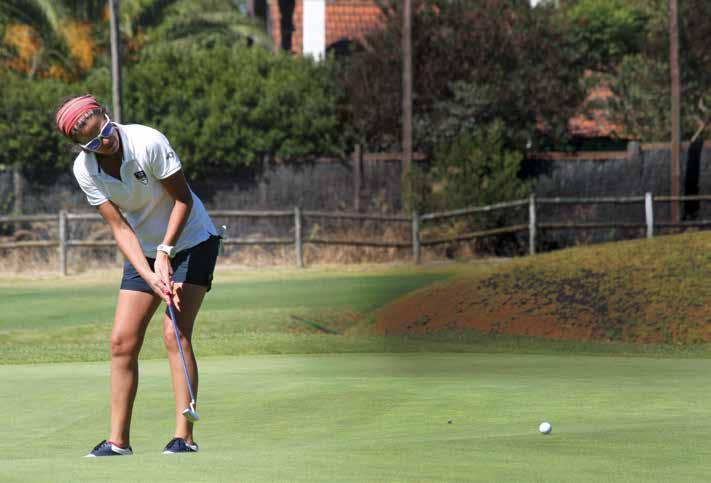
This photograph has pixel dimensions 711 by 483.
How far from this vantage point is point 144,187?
691cm

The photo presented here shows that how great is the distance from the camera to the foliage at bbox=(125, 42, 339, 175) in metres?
28.4

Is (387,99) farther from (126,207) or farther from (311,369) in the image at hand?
(126,207)

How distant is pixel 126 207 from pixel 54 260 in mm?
19490

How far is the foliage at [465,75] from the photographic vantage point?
29031mm

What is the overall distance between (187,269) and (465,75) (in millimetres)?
22871

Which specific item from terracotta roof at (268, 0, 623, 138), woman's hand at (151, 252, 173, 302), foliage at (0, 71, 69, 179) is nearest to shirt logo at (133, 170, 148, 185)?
woman's hand at (151, 252, 173, 302)

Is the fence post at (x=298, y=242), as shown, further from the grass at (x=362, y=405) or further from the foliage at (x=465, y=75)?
the grass at (x=362, y=405)

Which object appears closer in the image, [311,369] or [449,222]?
[311,369]

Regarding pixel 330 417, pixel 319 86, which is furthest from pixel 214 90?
pixel 330 417

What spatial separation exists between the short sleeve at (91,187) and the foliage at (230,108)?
2121cm

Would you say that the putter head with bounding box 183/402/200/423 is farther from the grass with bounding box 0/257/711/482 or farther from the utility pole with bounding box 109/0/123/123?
the utility pole with bounding box 109/0/123/123

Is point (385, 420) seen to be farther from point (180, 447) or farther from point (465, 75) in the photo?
point (465, 75)

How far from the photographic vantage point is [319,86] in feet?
97.7

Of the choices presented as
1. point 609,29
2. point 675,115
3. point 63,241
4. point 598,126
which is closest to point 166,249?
point 63,241
